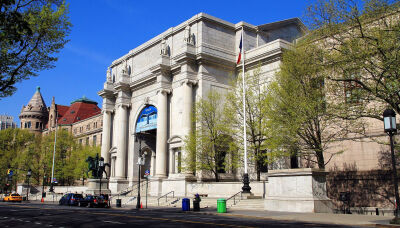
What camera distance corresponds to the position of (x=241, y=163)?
42000 millimetres

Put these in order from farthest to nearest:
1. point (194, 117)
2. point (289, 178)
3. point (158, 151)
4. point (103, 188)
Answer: point (103, 188) < point (158, 151) < point (194, 117) < point (289, 178)

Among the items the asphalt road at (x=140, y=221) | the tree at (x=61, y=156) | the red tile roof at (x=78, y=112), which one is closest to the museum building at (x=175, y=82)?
the asphalt road at (x=140, y=221)

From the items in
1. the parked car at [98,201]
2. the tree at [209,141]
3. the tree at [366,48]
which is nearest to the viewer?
the tree at [366,48]

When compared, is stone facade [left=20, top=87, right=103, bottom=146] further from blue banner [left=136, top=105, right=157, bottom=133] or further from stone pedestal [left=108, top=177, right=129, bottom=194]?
blue banner [left=136, top=105, right=157, bottom=133]

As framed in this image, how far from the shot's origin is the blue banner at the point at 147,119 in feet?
187

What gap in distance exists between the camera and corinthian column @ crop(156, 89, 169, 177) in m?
50.7

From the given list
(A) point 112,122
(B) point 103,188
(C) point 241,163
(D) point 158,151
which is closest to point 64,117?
(A) point 112,122

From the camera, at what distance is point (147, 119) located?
58.6 meters

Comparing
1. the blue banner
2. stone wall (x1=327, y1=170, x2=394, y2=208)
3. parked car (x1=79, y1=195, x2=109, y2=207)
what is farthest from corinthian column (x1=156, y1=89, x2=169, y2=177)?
stone wall (x1=327, y1=170, x2=394, y2=208)

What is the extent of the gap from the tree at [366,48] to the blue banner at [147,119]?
3377 cm

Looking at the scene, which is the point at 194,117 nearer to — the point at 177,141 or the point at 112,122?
the point at 177,141

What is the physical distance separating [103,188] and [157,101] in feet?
48.0

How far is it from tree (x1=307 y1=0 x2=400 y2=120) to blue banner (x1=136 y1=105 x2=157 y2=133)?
111ft

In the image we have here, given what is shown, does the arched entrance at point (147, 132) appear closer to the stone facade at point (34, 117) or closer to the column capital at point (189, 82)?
the column capital at point (189, 82)
